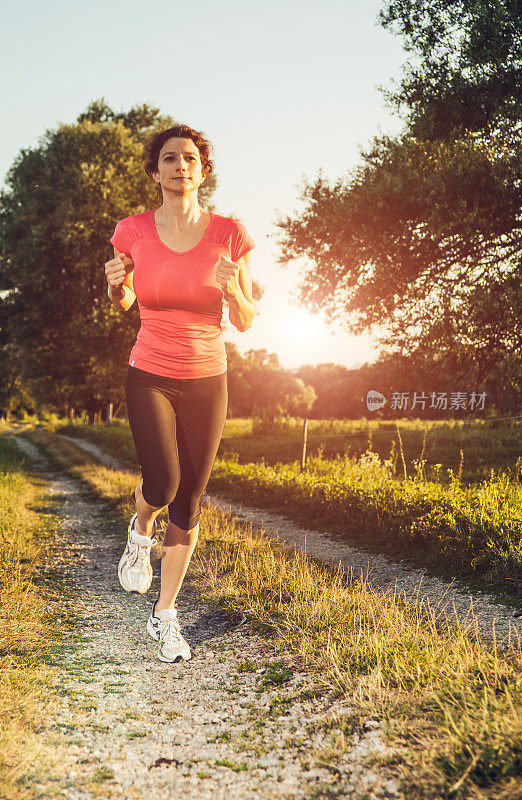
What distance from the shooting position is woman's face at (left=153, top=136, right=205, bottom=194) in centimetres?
334

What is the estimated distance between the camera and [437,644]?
3.24 metres

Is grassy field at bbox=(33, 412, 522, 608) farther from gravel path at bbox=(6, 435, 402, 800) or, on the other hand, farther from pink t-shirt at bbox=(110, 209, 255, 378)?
pink t-shirt at bbox=(110, 209, 255, 378)

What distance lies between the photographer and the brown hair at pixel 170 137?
11.2 feet

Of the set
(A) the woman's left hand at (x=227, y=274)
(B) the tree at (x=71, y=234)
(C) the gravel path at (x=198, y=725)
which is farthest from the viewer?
(B) the tree at (x=71, y=234)

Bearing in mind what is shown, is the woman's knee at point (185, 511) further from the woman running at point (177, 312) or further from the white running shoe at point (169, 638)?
the white running shoe at point (169, 638)

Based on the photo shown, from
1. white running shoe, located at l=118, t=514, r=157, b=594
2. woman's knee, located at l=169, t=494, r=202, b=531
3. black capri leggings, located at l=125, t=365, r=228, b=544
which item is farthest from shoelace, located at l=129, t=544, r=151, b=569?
black capri leggings, located at l=125, t=365, r=228, b=544

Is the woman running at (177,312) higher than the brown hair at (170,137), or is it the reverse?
the brown hair at (170,137)

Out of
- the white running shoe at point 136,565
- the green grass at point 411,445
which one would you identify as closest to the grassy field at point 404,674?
the white running shoe at point 136,565

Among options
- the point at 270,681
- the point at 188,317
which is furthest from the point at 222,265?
the point at 270,681

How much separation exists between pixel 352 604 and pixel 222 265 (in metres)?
2.36

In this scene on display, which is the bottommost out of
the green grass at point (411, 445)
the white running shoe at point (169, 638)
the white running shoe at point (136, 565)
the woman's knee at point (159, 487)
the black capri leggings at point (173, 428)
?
the green grass at point (411, 445)

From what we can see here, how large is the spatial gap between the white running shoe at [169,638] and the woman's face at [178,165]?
242 cm

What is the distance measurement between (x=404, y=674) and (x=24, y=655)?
2.14 meters

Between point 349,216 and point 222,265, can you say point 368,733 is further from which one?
point 349,216
